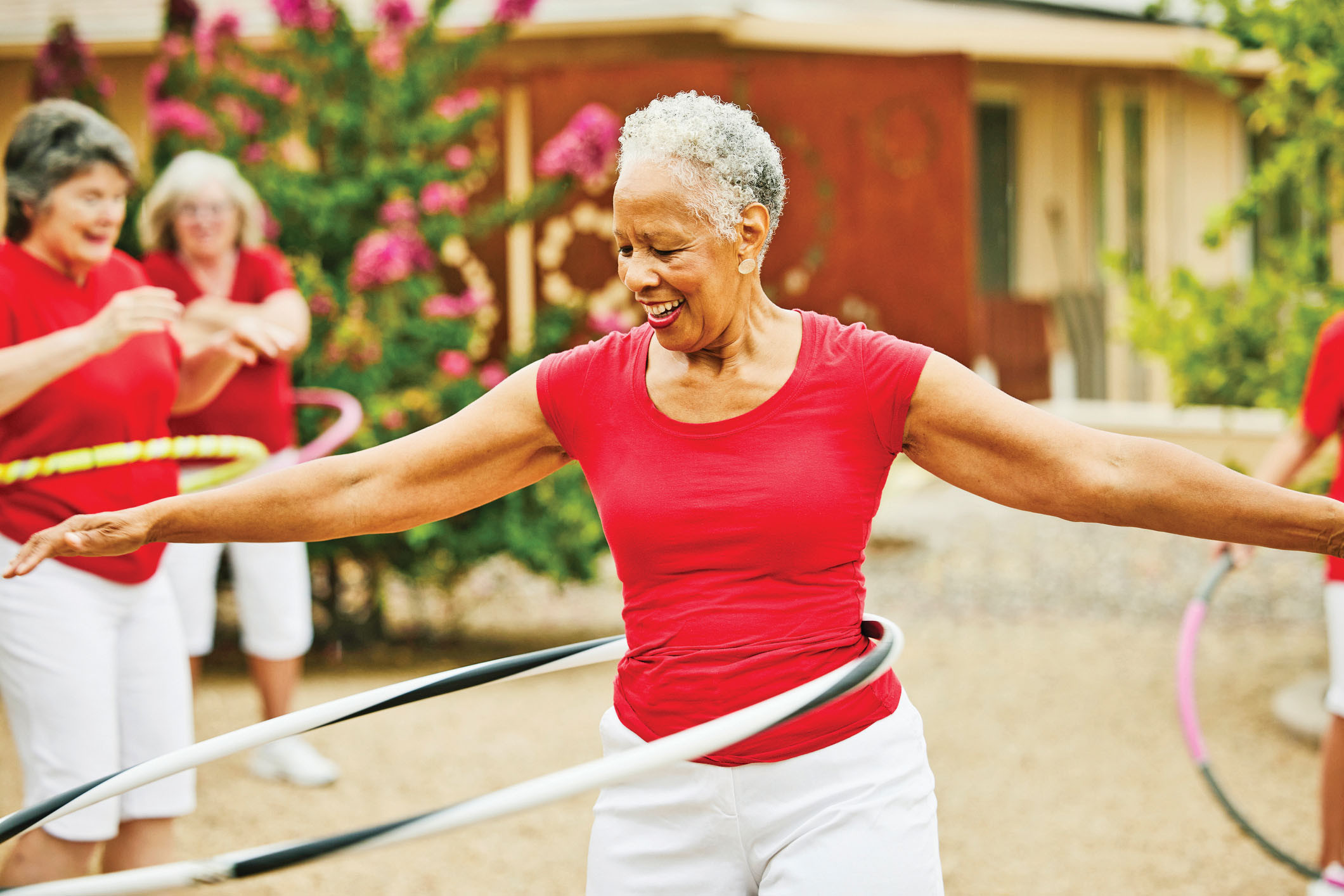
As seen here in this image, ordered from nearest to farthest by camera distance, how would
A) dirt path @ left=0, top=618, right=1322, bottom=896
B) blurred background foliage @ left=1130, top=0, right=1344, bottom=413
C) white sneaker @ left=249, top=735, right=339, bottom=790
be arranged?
dirt path @ left=0, top=618, right=1322, bottom=896 < white sneaker @ left=249, top=735, right=339, bottom=790 < blurred background foliage @ left=1130, top=0, right=1344, bottom=413

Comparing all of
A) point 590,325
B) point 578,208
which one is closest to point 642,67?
point 578,208

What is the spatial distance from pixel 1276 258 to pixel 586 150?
347 centimetres

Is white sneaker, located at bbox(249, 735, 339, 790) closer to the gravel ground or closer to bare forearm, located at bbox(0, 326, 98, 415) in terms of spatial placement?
the gravel ground

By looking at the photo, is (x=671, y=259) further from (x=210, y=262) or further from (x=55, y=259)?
(x=210, y=262)

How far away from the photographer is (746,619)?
7.23 ft

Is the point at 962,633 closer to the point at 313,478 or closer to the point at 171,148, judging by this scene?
the point at 171,148

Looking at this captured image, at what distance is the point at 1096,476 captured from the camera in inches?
84.9

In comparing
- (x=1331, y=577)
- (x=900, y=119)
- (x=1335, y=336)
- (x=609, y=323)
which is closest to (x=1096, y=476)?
(x=1331, y=577)

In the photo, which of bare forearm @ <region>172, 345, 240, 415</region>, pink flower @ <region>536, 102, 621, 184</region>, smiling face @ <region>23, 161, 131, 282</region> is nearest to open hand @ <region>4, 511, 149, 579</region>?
smiling face @ <region>23, 161, 131, 282</region>

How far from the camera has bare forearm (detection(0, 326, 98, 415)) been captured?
3.00m

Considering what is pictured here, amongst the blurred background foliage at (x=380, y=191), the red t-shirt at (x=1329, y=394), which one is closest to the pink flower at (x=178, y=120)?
the blurred background foliage at (x=380, y=191)

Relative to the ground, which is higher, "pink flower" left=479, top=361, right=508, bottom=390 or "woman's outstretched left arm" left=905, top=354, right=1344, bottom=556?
"woman's outstretched left arm" left=905, top=354, right=1344, bottom=556

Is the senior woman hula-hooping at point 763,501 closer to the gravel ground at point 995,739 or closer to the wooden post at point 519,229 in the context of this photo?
the gravel ground at point 995,739

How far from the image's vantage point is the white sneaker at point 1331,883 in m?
3.64
